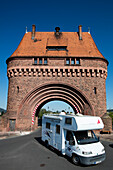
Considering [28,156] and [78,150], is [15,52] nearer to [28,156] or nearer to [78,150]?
[28,156]

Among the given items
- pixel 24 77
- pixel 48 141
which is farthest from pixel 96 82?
pixel 48 141

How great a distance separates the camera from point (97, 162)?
600cm

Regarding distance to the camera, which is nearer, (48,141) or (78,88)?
(48,141)

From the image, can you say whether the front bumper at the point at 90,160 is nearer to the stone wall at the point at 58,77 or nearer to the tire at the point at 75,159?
the tire at the point at 75,159

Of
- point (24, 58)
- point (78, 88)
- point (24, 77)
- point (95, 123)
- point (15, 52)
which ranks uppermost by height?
point (15, 52)

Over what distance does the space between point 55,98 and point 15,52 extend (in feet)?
29.9

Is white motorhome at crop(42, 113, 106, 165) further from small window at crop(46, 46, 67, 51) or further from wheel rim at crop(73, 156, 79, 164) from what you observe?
small window at crop(46, 46, 67, 51)

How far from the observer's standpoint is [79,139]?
6594 millimetres

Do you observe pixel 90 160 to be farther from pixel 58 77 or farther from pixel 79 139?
pixel 58 77

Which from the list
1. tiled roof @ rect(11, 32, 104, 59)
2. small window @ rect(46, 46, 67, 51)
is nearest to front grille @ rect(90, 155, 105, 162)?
tiled roof @ rect(11, 32, 104, 59)

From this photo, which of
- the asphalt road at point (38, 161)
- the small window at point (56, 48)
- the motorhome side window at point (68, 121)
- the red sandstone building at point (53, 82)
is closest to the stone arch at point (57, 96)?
the red sandstone building at point (53, 82)

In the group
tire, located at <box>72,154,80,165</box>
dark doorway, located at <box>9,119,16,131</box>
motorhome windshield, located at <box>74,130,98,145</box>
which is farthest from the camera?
dark doorway, located at <box>9,119,16,131</box>

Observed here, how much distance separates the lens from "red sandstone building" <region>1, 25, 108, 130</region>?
1670 cm

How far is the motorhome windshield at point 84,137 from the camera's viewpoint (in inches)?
256
